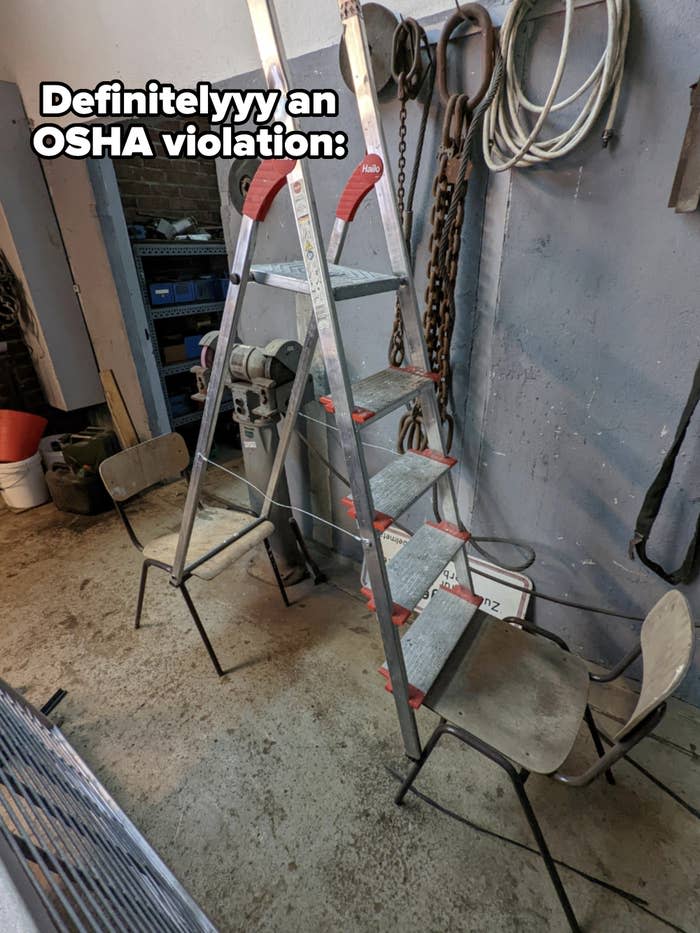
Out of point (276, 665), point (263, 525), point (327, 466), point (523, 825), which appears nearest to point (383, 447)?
point (327, 466)

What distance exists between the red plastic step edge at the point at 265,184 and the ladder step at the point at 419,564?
974 mm

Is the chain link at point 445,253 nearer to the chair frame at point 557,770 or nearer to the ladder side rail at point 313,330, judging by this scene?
the ladder side rail at point 313,330

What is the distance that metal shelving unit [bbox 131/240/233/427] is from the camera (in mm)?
2852

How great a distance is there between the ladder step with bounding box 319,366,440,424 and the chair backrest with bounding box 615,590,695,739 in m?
0.77

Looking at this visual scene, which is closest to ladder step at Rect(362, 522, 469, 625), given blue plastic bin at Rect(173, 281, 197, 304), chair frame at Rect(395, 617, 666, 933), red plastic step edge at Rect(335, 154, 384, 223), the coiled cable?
chair frame at Rect(395, 617, 666, 933)

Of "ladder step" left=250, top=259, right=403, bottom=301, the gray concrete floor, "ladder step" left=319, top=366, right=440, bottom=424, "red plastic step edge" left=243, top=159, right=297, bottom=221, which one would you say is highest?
"red plastic step edge" left=243, top=159, right=297, bottom=221

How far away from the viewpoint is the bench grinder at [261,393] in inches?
71.0

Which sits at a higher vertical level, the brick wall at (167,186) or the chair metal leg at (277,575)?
the brick wall at (167,186)

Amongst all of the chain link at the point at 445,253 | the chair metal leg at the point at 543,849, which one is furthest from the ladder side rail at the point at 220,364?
the chair metal leg at the point at 543,849

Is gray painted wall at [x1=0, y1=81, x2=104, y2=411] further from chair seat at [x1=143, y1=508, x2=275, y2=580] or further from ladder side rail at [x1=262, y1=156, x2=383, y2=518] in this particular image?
ladder side rail at [x1=262, y1=156, x2=383, y2=518]

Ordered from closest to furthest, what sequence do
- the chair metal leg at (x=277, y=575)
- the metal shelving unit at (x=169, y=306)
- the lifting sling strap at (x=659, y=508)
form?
the lifting sling strap at (x=659, y=508)
the chair metal leg at (x=277, y=575)
the metal shelving unit at (x=169, y=306)

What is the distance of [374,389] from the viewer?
1209mm

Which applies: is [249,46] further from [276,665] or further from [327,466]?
[276,665]

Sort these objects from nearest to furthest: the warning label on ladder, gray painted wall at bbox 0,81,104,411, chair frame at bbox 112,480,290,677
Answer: chair frame at bbox 112,480,290,677 → the warning label on ladder → gray painted wall at bbox 0,81,104,411
